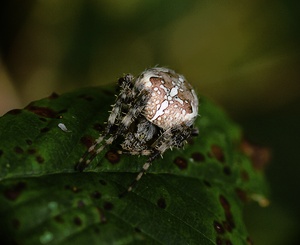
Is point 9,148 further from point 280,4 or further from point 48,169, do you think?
point 280,4

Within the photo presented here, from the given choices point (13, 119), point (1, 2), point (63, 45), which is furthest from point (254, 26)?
point (13, 119)

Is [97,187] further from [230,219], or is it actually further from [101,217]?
[230,219]

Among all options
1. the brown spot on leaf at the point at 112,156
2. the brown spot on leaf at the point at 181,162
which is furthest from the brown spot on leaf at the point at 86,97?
the brown spot on leaf at the point at 181,162

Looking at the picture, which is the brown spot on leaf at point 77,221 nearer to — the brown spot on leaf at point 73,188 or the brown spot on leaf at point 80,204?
the brown spot on leaf at point 80,204

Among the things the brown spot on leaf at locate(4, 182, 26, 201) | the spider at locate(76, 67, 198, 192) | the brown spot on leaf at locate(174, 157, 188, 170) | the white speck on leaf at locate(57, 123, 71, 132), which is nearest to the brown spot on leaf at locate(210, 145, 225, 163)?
the brown spot on leaf at locate(174, 157, 188, 170)

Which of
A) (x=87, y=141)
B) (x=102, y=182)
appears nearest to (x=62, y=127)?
(x=87, y=141)
